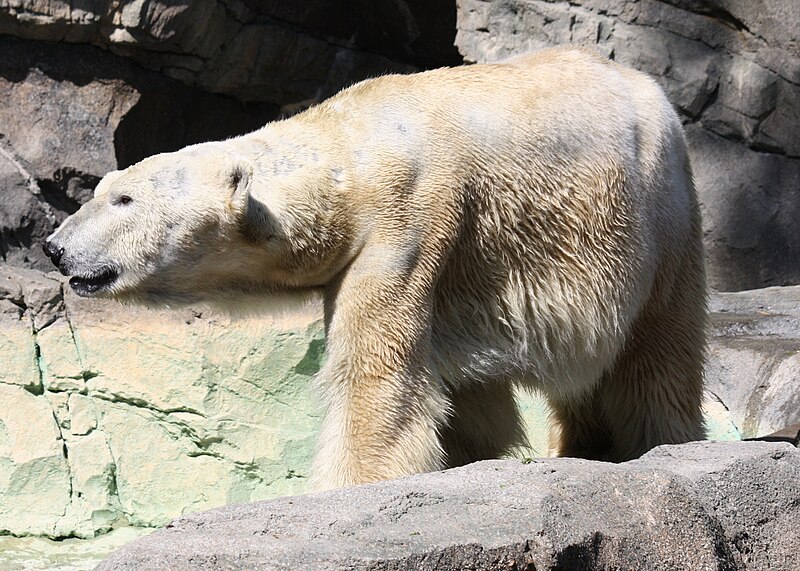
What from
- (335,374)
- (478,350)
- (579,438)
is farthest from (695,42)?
(335,374)

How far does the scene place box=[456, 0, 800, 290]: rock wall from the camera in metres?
6.71

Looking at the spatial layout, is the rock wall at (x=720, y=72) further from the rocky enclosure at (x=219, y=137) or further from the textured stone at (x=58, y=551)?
the textured stone at (x=58, y=551)

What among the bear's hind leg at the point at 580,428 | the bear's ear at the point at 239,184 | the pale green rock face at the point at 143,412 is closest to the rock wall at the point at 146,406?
the pale green rock face at the point at 143,412

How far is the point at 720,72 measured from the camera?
22.3 ft

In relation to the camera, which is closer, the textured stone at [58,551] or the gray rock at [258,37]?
the textured stone at [58,551]

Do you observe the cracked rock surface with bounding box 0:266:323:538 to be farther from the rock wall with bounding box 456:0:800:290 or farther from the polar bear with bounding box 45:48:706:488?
the rock wall with bounding box 456:0:800:290

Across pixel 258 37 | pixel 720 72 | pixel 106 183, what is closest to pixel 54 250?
pixel 106 183

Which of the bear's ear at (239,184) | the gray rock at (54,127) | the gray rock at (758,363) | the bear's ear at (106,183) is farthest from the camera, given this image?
the gray rock at (54,127)

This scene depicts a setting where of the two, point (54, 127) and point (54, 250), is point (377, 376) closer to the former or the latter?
point (54, 250)

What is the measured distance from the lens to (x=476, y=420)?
4.53 metres

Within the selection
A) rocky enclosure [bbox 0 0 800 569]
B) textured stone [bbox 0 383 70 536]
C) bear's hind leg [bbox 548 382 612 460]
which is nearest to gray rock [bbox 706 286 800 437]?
rocky enclosure [bbox 0 0 800 569]

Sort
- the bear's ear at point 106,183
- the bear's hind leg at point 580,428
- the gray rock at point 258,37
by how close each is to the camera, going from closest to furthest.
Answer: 1. the bear's ear at point 106,183
2. the bear's hind leg at point 580,428
3. the gray rock at point 258,37

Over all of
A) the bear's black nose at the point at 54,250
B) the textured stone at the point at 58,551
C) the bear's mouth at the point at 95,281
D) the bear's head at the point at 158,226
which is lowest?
the textured stone at the point at 58,551

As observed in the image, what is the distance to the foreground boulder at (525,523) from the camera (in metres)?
2.42
